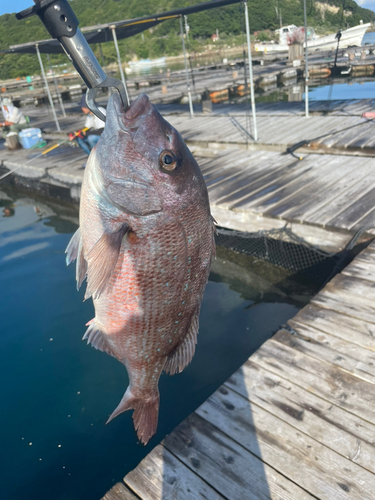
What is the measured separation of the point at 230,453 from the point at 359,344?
5.16 feet

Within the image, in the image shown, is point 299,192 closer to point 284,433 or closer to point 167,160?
point 284,433

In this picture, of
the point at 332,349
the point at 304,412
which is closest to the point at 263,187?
the point at 332,349

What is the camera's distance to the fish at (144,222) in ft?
5.15

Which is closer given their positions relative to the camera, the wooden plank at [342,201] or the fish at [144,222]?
A: the fish at [144,222]

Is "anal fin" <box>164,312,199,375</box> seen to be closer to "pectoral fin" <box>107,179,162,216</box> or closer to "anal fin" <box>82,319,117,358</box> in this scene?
"anal fin" <box>82,319,117,358</box>

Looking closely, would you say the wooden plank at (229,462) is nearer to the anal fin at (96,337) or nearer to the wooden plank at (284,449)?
the wooden plank at (284,449)

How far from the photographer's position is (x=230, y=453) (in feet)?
8.68

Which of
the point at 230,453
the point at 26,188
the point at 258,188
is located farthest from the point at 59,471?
the point at 26,188

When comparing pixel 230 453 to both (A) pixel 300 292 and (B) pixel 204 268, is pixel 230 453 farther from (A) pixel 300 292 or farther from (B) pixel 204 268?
(A) pixel 300 292

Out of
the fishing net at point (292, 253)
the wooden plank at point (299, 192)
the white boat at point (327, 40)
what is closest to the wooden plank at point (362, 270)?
the fishing net at point (292, 253)

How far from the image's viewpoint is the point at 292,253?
5953 mm

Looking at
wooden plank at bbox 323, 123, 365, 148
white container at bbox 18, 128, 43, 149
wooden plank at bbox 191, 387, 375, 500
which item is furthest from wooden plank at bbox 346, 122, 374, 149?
white container at bbox 18, 128, 43, 149

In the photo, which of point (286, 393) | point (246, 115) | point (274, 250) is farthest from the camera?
point (246, 115)

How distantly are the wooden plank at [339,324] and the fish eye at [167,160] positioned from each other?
8.75 feet
